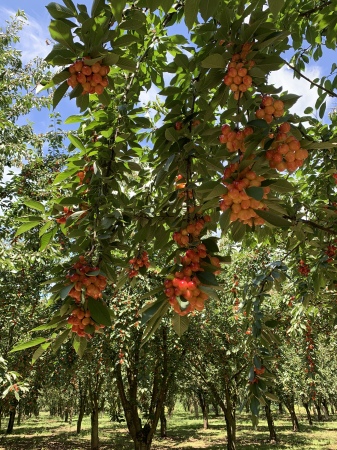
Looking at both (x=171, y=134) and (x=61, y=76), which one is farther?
(x=171, y=134)

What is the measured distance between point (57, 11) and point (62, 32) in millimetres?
128

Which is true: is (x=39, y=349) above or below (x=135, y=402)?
above

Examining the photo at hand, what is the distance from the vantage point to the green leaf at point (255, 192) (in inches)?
39.0

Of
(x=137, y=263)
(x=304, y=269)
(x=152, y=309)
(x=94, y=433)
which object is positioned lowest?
(x=94, y=433)

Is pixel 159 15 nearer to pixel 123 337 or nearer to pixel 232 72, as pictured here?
pixel 232 72

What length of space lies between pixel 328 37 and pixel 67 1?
1681 mm

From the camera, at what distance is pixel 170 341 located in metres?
9.53

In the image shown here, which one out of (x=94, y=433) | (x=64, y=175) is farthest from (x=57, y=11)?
(x=94, y=433)

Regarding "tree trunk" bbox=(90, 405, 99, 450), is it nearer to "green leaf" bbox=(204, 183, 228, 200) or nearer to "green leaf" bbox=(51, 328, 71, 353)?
"green leaf" bbox=(51, 328, 71, 353)

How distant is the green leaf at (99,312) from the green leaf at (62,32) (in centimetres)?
95

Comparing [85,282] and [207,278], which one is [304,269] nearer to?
[207,278]

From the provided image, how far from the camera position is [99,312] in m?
1.36

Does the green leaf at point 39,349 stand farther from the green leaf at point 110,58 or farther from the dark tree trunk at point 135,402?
the dark tree trunk at point 135,402

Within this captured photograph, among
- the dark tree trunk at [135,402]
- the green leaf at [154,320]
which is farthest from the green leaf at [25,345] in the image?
the dark tree trunk at [135,402]
